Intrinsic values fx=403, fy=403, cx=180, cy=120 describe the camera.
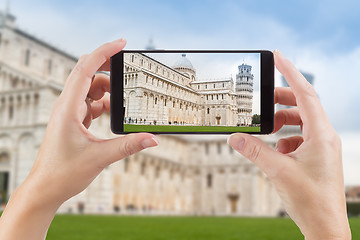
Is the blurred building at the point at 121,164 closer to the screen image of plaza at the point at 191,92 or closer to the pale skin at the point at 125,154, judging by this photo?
the screen image of plaza at the point at 191,92

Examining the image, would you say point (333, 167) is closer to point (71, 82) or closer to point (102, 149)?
point (102, 149)

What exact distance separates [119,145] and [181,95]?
69 centimetres

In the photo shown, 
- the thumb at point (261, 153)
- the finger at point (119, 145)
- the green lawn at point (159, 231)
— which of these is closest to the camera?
the thumb at point (261, 153)

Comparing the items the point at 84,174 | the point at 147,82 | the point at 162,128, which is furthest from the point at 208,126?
the point at 84,174

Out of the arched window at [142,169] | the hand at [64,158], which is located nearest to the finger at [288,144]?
the hand at [64,158]

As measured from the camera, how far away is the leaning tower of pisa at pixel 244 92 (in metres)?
1.84

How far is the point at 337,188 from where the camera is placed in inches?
52.3

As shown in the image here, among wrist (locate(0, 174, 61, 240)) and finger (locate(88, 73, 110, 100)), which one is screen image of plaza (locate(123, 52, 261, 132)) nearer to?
finger (locate(88, 73, 110, 100))

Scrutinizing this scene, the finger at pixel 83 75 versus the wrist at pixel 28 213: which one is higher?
the finger at pixel 83 75

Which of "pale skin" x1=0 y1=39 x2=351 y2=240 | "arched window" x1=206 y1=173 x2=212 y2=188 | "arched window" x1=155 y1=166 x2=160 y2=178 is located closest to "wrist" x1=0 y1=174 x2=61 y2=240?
"pale skin" x1=0 y1=39 x2=351 y2=240

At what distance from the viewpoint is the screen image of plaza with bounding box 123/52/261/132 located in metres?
1.82

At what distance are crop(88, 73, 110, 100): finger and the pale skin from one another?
0.35 metres

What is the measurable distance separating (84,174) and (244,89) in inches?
34.2

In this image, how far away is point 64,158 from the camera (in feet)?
4.78
